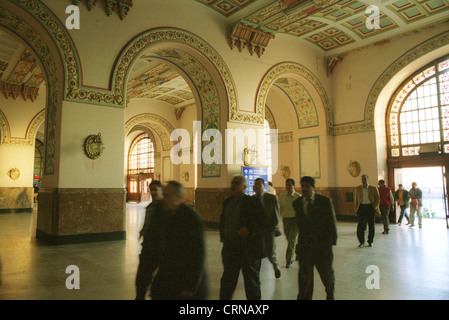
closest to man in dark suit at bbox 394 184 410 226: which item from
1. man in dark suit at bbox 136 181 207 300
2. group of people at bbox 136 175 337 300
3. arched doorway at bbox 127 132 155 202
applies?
group of people at bbox 136 175 337 300

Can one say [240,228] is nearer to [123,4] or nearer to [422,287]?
[422,287]

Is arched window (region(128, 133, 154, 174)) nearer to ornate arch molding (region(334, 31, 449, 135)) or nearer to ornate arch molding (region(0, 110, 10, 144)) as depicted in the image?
ornate arch molding (region(0, 110, 10, 144))

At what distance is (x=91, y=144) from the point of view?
7.84m

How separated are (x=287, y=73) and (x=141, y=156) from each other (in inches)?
604

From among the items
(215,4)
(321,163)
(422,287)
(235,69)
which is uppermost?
(215,4)

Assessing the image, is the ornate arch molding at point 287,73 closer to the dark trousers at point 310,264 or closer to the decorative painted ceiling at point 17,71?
the decorative painted ceiling at point 17,71

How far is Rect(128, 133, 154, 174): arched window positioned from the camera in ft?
76.8

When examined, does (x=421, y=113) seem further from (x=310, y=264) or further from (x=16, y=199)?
(x=16, y=199)

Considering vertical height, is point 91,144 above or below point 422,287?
above

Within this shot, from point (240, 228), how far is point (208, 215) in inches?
284

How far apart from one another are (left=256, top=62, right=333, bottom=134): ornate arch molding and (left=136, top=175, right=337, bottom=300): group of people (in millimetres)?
7384

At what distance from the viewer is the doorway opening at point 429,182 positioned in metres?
11.3
